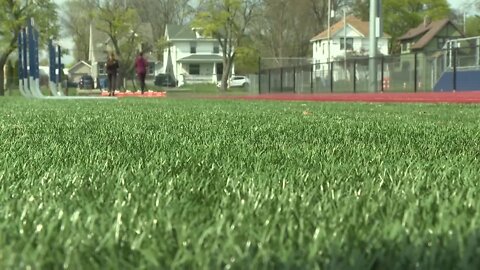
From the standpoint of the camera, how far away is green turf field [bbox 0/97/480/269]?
59.5 inches

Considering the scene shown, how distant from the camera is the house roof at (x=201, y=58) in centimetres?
8906

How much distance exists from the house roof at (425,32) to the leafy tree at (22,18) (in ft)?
160

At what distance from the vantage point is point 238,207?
2.12 m

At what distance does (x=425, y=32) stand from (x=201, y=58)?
28.9 m

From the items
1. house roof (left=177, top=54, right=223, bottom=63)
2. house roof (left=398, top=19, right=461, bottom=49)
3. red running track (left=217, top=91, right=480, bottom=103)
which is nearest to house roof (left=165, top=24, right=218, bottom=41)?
house roof (left=177, top=54, right=223, bottom=63)

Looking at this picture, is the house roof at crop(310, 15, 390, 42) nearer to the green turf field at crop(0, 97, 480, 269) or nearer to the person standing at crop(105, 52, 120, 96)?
the person standing at crop(105, 52, 120, 96)

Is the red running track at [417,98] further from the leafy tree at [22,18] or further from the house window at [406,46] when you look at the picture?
the house window at [406,46]

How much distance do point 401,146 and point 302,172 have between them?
162cm

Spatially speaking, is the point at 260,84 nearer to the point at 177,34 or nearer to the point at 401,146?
the point at 401,146

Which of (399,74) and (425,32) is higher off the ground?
(425,32)

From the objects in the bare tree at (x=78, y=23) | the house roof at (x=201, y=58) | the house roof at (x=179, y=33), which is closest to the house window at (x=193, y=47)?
the house roof at (x=179, y=33)

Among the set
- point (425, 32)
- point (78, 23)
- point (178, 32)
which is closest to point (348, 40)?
point (425, 32)

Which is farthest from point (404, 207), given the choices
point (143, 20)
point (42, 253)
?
point (143, 20)

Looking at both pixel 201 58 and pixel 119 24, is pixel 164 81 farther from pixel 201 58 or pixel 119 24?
pixel 201 58
